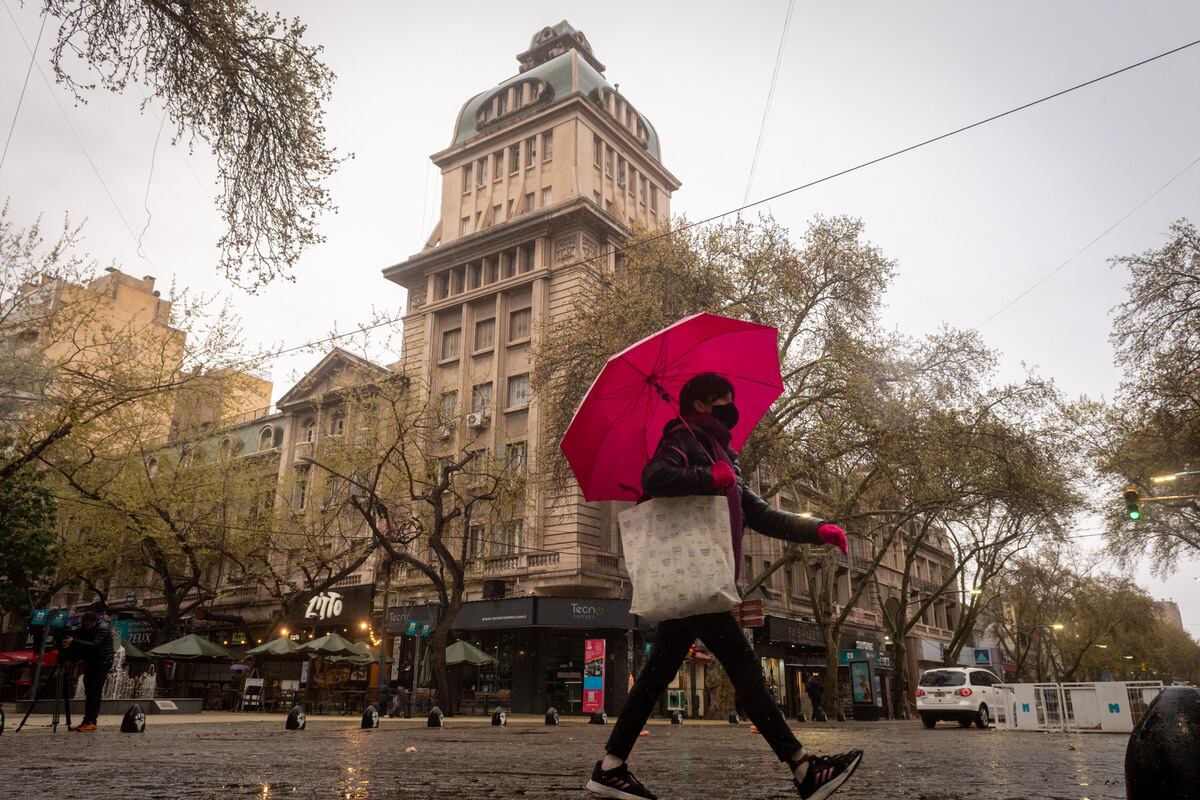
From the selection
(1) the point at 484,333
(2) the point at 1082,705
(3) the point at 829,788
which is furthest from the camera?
(1) the point at 484,333

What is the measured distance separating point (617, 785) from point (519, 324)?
3087cm

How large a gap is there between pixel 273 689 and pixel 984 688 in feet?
76.5

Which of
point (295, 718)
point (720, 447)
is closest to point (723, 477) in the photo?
point (720, 447)

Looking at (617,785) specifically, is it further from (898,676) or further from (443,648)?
(898,676)

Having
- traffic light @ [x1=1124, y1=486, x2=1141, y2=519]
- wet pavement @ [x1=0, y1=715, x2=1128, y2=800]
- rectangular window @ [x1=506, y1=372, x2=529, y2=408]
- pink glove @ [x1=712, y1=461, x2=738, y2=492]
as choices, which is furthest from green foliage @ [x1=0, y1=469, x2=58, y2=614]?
traffic light @ [x1=1124, y1=486, x2=1141, y2=519]

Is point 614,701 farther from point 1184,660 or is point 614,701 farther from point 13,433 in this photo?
point 1184,660

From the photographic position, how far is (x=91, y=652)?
371 inches

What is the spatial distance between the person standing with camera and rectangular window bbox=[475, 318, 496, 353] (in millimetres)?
25087

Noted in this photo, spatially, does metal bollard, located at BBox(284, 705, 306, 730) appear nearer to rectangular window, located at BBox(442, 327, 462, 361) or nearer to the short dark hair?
the short dark hair

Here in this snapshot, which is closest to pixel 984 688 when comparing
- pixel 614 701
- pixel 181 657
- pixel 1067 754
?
pixel 614 701

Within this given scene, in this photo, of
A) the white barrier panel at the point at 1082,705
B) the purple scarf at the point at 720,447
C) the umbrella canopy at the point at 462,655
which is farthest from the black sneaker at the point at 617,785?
the umbrella canopy at the point at 462,655

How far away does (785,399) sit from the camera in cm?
2234

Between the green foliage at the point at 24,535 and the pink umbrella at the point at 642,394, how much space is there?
2661 centimetres

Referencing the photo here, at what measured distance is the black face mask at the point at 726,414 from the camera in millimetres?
3969
